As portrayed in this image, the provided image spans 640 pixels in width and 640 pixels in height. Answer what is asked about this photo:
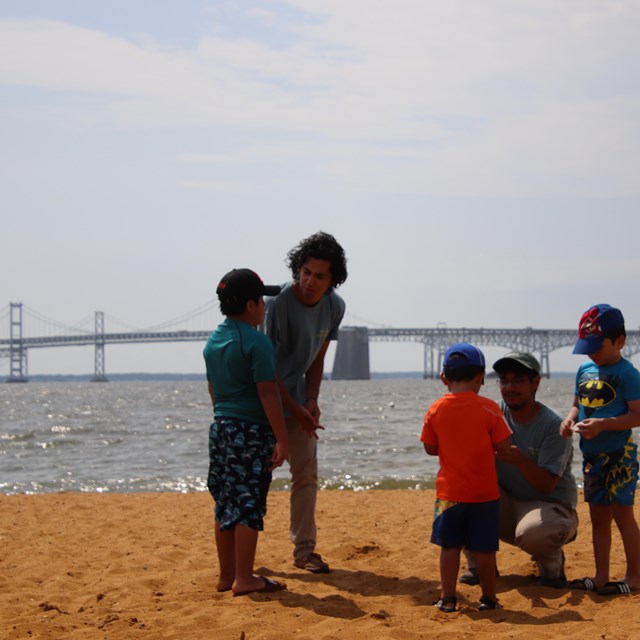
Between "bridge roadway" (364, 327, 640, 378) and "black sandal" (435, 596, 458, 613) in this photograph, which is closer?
"black sandal" (435, 596, 458, 613)

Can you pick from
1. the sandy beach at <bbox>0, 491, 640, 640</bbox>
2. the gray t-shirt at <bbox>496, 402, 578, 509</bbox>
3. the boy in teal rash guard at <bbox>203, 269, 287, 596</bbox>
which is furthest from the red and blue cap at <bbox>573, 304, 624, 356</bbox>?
the boy in teal rash guard at <bbox>203, 269, 287, 596</bbox>

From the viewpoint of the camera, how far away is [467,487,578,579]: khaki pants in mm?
4004

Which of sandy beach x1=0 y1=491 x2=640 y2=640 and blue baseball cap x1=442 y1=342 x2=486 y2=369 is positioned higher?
blue baseball cap x1=442 y1=342 x2=486 y2=369

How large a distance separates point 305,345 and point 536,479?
4.09 ft

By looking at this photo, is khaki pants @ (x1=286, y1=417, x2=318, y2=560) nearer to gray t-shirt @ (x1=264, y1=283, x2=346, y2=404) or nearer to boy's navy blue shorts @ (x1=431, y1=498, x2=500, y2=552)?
gray t-shirt @ (x1=264, y1=283, x2=346, y2=404)

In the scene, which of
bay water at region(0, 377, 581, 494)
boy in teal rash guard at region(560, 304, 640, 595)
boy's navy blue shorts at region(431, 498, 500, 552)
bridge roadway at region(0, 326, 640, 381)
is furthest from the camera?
bridge roadway at region(0, 326, 640, 381)

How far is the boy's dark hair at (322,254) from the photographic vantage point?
430 centimetres

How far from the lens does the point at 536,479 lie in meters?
4.02

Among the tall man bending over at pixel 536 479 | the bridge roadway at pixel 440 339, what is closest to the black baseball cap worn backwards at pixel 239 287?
the tall man bending over at pixel 536 479

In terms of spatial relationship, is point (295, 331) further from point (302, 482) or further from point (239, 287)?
point (302, 482)

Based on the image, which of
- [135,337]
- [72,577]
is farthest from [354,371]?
[72,577]

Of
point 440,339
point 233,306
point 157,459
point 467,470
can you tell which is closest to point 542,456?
point 467,470

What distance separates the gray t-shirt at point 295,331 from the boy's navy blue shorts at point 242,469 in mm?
601

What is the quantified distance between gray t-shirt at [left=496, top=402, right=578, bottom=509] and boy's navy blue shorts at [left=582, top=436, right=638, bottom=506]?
0.20m
